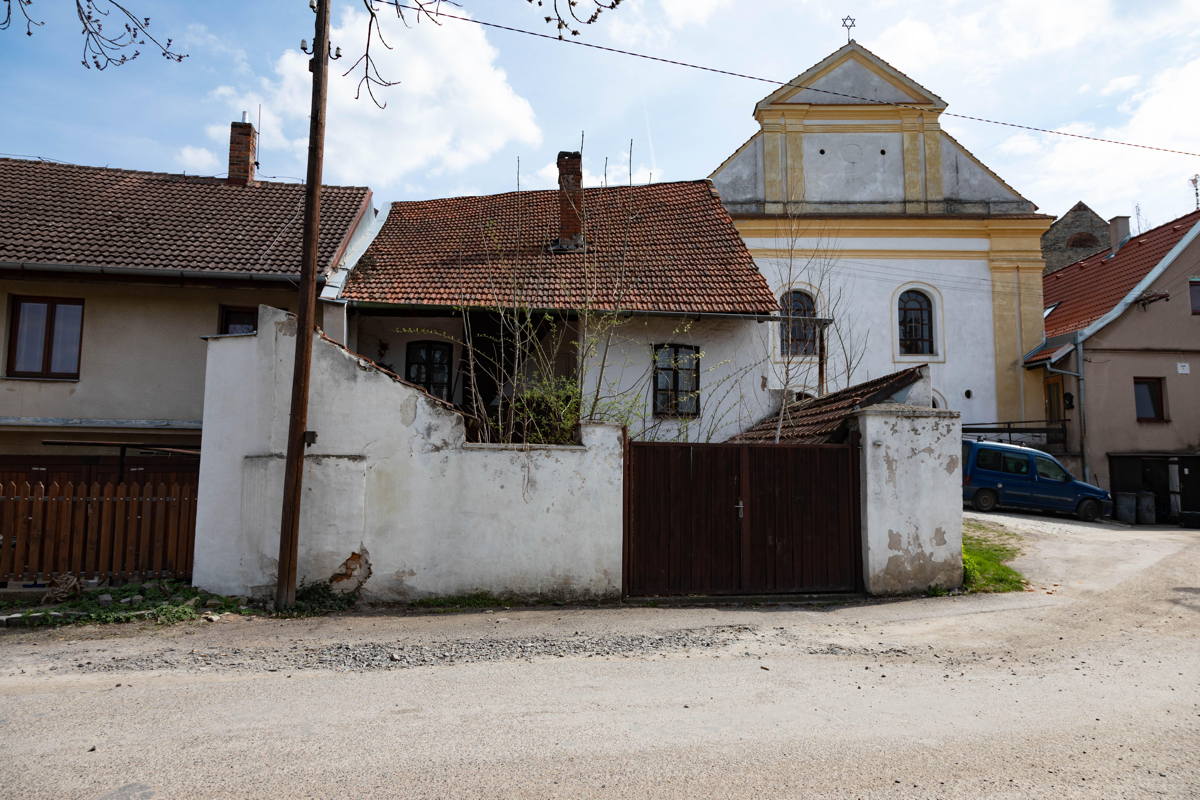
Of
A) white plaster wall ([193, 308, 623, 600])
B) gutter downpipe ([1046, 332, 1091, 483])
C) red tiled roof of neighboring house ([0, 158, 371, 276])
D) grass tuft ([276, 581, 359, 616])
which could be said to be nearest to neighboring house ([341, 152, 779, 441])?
red tiled roof of neighboring house ([0, 158, 371, 276])

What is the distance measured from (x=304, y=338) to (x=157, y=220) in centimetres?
816

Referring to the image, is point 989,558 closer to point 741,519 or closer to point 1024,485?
point 741,519

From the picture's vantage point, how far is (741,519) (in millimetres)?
9211

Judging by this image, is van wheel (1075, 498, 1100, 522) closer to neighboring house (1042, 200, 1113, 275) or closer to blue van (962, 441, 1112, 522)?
blue van (962, 441, 1112, 522)

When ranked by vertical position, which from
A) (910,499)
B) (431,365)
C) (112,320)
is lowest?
(910,499)

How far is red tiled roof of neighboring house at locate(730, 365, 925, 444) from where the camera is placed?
9.91 m

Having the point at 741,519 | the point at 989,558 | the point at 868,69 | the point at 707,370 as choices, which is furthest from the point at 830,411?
the point at 868,69

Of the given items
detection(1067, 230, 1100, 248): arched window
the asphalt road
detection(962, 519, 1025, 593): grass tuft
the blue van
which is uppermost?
detection(1067, 230, 1100, 248): arched window

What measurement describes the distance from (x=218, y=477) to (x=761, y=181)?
18741 millimetres

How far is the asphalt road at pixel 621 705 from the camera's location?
399cm

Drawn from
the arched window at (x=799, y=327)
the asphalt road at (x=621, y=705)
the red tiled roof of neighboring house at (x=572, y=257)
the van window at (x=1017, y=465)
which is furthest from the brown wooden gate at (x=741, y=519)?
the van window at (x=1017, y=465)

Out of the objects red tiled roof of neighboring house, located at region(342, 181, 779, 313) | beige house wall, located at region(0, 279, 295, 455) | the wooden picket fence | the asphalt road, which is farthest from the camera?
red tiled roof of neighboring house, located at region(342, 181, 779, 313)

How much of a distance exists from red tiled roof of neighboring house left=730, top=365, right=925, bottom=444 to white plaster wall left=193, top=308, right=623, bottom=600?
3237 millimetres

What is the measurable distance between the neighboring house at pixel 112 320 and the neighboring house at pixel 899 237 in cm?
1415
